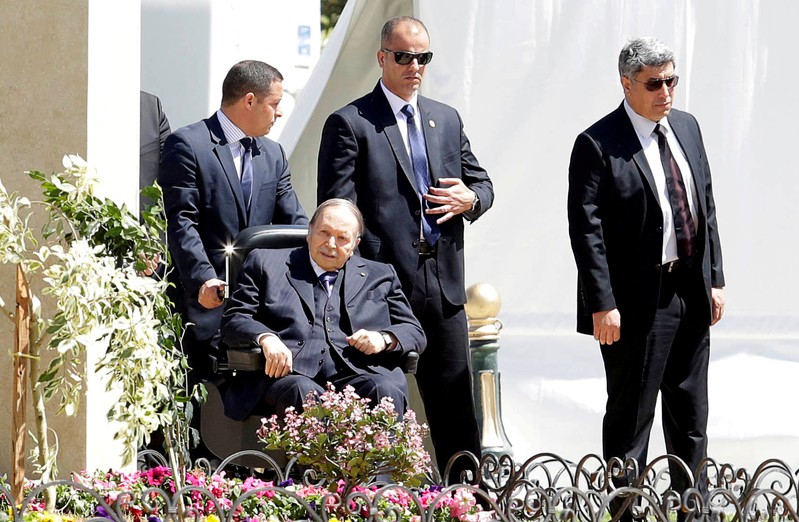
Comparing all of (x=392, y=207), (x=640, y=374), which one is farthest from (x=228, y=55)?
(x=640, y=374)

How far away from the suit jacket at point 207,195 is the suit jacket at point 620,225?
1.35 metres

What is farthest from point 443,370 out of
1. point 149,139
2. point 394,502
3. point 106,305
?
point 106,305

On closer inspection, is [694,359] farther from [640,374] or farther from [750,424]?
[750,424]

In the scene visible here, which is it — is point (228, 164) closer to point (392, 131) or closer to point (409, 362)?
point (392, 131)

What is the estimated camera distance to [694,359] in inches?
222

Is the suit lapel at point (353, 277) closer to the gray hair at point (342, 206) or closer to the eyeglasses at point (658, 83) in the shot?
the gray hair at point (342, 206)

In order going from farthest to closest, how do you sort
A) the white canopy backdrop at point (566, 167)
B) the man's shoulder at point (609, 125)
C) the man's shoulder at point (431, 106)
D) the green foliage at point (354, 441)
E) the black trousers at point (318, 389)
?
the white canopy backdrop at point (566, 167)
the man's shoulder at point (431, 106)
the man's shoulder at point (609, 125)
the black trousers at point (318, 389)
the green foliage at point (354, 441)

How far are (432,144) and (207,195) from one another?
937 mm

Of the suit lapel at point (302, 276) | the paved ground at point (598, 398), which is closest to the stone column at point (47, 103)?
the suit lapel at point (302, 276)

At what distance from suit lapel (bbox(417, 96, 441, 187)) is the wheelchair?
1.78 ft

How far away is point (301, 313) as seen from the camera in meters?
5.38

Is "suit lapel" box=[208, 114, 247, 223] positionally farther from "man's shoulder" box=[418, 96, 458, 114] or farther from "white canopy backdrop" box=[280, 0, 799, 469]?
"white canopy backdrop" box=[280, 0, 799, 469]

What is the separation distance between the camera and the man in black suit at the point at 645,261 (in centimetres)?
555

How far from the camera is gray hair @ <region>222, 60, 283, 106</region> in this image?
20.1 ft
